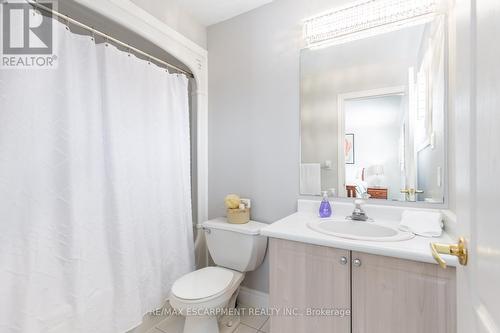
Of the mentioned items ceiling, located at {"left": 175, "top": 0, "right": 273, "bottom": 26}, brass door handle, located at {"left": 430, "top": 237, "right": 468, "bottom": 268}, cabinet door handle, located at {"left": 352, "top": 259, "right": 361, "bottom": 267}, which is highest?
ceiling, located at {"left": 175, "top": 0, "right": 273, "bottom": 26}

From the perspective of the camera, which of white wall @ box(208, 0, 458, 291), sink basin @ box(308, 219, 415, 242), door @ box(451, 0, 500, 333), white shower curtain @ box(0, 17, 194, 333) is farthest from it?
white wall @ box(208, 0, 458, 291)

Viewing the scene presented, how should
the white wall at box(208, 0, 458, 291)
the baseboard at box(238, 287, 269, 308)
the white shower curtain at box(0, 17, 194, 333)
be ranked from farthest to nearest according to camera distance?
the baseboard at box(238, 287, 269, 308)
the white wall at box(208, 0, 458, 291)
the white shower curtain at box(0, 17, 194, 333)

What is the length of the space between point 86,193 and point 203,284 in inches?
33.8

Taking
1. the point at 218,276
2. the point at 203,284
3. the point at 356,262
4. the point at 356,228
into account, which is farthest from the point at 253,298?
the point at 356,262

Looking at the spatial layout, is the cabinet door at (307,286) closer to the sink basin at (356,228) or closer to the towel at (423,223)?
the sink basin at (356,228)

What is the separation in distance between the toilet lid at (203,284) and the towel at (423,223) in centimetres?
108

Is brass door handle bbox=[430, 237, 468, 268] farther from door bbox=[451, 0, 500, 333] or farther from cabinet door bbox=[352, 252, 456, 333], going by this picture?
cabinet door bbox=[352, 252, 456, 333]

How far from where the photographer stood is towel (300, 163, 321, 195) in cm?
167

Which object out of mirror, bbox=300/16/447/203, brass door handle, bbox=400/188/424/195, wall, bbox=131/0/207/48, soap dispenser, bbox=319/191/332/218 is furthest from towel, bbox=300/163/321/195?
wall, bbox=131/0/207/48

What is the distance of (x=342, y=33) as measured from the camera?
1.57 m

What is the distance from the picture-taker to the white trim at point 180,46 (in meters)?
1.39

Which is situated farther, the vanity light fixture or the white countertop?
the vanity light fixture

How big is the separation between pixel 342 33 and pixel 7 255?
6.97 feet

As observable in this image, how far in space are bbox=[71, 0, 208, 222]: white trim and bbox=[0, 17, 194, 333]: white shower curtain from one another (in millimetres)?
196
